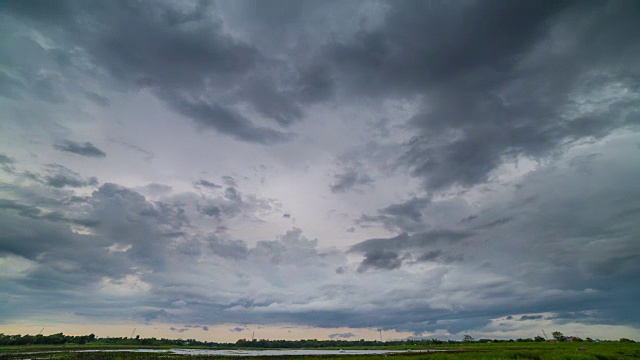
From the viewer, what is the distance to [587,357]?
66375 mm

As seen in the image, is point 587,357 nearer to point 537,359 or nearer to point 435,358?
point 537,359

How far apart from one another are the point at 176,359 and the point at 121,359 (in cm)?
1214

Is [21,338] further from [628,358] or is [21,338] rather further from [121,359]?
[628,358]

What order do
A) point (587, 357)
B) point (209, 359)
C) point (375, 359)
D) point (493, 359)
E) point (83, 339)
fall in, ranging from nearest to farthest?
point (493, 359) → point (587, 357) → point (375, 359) → point (209, 359) → point (83, 339)

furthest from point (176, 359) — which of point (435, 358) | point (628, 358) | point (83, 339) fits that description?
point (83, 339)

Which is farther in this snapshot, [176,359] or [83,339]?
[83,339]

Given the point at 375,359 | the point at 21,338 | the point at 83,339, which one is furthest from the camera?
the point at 83,339

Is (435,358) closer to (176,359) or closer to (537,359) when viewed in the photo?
(537,359)

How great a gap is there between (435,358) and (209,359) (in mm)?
53003

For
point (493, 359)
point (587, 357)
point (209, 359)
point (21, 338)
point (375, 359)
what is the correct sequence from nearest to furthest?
point (493, 359) → point (587, 357) → point (375, 359) → point (209, 359) → point (21, 338)

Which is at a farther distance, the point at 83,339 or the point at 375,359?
the point at 83,339

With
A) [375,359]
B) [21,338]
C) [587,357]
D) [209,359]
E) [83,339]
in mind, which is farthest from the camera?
[83,339]

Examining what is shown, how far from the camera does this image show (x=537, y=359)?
67812 mm

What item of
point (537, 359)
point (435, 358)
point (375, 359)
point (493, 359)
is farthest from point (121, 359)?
point (537, 359)
